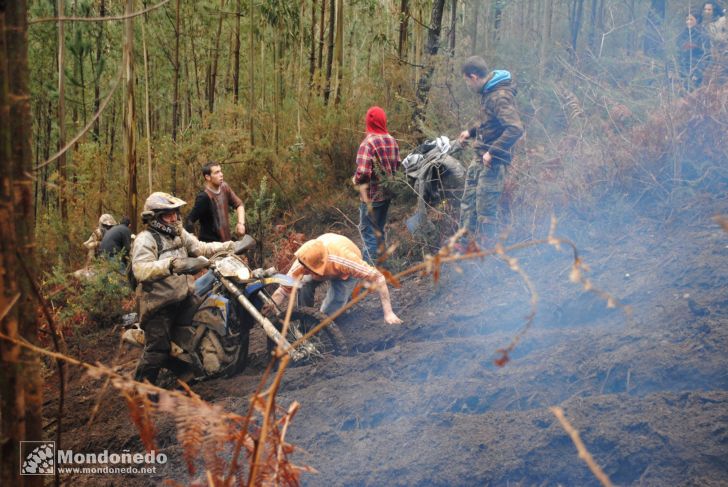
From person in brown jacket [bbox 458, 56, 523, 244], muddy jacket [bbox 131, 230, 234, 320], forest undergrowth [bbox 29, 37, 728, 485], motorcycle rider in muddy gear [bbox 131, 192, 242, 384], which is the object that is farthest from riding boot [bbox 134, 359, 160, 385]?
person in brown jacket [bbox 458, 56, 523, 244]

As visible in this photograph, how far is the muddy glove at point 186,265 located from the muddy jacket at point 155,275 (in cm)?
9

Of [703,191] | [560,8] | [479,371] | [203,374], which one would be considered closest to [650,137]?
[703,191]

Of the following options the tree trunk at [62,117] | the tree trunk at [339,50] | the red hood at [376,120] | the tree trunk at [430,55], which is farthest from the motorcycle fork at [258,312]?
the tree trunk at [339,50]

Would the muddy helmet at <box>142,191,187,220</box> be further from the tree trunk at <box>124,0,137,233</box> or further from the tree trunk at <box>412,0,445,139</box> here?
the tree trunk at <box>412,0,445,139</box>

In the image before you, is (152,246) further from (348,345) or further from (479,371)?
(479,371)

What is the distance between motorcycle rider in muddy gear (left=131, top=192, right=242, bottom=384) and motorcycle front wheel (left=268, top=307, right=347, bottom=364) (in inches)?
34.7

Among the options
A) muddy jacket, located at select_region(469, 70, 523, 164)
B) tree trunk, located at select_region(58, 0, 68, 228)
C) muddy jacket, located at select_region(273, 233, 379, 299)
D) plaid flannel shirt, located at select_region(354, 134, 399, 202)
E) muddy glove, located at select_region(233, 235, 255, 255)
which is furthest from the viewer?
tree trunk, located at select_region(58, 0, 68, 228)

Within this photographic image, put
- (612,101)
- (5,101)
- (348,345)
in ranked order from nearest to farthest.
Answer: (5,101)
(348,345)
(612,101)

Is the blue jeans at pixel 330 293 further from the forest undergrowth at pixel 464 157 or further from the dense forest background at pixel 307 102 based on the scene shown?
the dense forest background at pixel 307 102

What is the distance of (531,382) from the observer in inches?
189

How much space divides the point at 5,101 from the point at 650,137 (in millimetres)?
7324

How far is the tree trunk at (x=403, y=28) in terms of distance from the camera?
44.6 ft

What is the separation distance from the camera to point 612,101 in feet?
29.0

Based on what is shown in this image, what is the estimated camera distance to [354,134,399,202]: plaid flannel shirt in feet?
27.8
